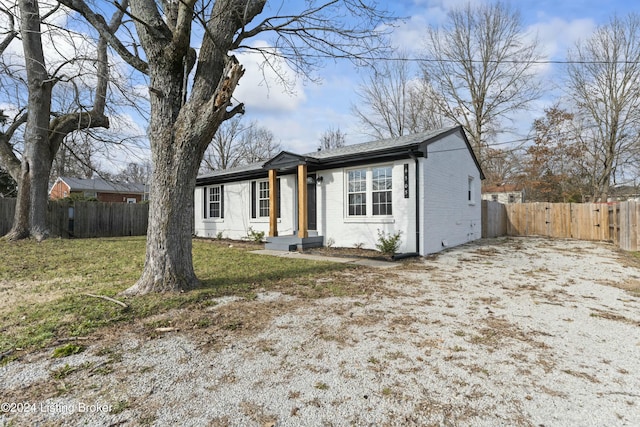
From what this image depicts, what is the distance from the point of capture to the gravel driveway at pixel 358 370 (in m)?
2.08

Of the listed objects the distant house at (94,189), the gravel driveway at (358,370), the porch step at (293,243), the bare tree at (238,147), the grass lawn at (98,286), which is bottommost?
the gravel driveway at (358,370)

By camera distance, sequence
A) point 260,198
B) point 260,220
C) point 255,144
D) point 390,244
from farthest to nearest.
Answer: point 255,144 → point 260,198 → point 260,220 → point 390,244

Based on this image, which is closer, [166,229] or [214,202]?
[166,229]

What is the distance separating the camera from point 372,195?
1007 centimetres

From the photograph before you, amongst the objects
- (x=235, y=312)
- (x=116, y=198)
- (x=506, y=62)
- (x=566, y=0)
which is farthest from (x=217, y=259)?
(x=116, y=198)

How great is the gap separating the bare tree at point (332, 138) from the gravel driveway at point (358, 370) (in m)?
31.2

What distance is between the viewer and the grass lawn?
11.5 feet

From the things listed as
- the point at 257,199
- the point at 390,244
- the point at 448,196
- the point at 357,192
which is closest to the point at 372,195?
the point at 357,192

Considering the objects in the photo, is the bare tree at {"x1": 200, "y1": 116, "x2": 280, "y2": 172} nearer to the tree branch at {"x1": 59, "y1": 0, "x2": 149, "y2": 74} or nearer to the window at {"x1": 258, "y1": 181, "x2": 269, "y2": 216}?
the window at {"x1": 258, "y1": 181, "x2": 269, "y2": 216}

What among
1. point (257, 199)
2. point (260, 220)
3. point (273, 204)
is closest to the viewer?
point (273, 204)

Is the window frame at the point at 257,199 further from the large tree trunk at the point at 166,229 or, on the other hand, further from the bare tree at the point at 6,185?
the bare tree at the point at 6,185

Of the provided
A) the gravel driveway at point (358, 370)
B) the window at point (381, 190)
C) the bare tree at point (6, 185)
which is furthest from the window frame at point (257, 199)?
the bare tree at point (6, 185)

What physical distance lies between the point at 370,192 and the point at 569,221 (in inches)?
419

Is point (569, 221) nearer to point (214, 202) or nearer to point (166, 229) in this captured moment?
point (214, 202)
